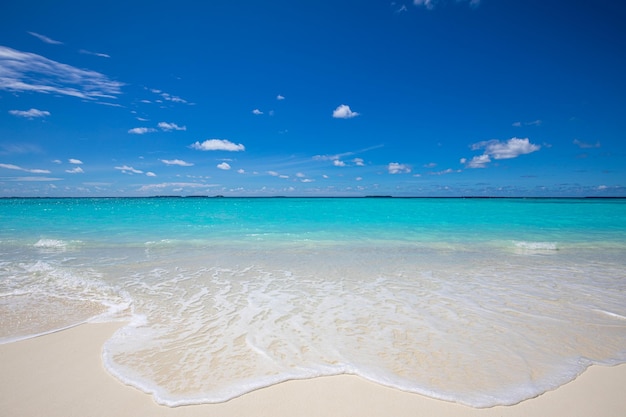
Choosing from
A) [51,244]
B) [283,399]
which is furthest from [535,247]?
[51,244]

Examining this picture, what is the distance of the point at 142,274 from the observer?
8531mm

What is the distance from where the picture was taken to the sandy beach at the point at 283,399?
3.07 meters

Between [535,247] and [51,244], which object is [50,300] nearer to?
[51,244]

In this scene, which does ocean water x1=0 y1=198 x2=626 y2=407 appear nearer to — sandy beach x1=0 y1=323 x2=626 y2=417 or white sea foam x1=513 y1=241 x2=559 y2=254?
sandy beach x1=0 y1=323 x2=626 y2=417

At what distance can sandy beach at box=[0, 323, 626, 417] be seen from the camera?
3.07 m

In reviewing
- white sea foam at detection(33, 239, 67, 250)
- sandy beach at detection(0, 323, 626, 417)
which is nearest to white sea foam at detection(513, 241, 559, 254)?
sandy beach at detection(0, 323, 626, 417)

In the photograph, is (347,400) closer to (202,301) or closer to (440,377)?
(440,377)

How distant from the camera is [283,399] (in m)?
3.29

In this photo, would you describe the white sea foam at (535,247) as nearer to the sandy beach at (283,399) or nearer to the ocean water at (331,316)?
the ocean water at (331,316)

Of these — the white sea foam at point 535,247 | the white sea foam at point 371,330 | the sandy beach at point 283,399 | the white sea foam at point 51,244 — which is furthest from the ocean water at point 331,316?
the white sea foam at point 535,247

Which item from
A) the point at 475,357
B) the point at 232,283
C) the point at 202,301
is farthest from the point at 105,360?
the point at 475,357

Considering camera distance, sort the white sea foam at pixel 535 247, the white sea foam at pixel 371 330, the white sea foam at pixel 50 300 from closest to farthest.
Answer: the white sea foam at pixel 371 330, the white sea foam at pixel 50 300, the white sea foam at pixel 535 247

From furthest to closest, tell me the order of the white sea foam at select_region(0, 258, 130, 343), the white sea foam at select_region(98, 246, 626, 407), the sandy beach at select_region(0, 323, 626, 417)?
the white sea foam at select_region(0, 258, 130, 343), the white sea foam at select_region(98, 246, 626, 407), the sandy beach at select_region(0, 323, 626, 417)

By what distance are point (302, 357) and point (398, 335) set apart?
5.47 feet
